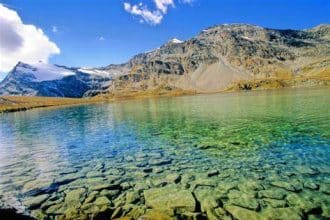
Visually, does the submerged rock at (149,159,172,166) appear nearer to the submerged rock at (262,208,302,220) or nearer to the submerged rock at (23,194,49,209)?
the submerged rock at (23,194,49,209)

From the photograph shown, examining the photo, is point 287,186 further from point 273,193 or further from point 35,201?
point 35,201

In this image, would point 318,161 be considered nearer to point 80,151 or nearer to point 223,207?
point 223,207

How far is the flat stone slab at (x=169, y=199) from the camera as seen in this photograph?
14630mm

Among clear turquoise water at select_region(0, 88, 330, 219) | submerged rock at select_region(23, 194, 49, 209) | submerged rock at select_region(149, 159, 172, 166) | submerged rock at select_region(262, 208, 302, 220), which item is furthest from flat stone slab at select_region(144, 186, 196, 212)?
submerged rock at select_region(23, 194, 49, 209)

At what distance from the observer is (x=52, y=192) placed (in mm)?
17875

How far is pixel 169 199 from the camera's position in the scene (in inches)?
613

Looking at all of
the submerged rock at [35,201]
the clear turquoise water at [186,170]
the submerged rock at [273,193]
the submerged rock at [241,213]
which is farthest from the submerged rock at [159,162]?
the submerged rock at [241,213]

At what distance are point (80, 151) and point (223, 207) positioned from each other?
63.8ft

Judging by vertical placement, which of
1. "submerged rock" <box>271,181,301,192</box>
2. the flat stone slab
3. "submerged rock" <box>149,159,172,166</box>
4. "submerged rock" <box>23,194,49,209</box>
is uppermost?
"submerged rock" <box>271,181,301,192</box>

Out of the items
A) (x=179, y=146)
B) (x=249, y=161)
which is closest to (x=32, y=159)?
(x=179, y=146)

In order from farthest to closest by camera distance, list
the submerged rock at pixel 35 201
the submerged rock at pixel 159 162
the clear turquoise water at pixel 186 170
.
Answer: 1. the submerged rock at pixel 159 162
2. the submerged rock at pixel 35 201
3. the clear turquoise water at pixel 186 170

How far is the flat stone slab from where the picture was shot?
1463 cm

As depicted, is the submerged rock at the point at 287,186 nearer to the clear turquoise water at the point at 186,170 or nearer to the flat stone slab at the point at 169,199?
the clear turquoise water at the point at 186,170

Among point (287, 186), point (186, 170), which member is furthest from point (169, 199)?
point (287, 186)
